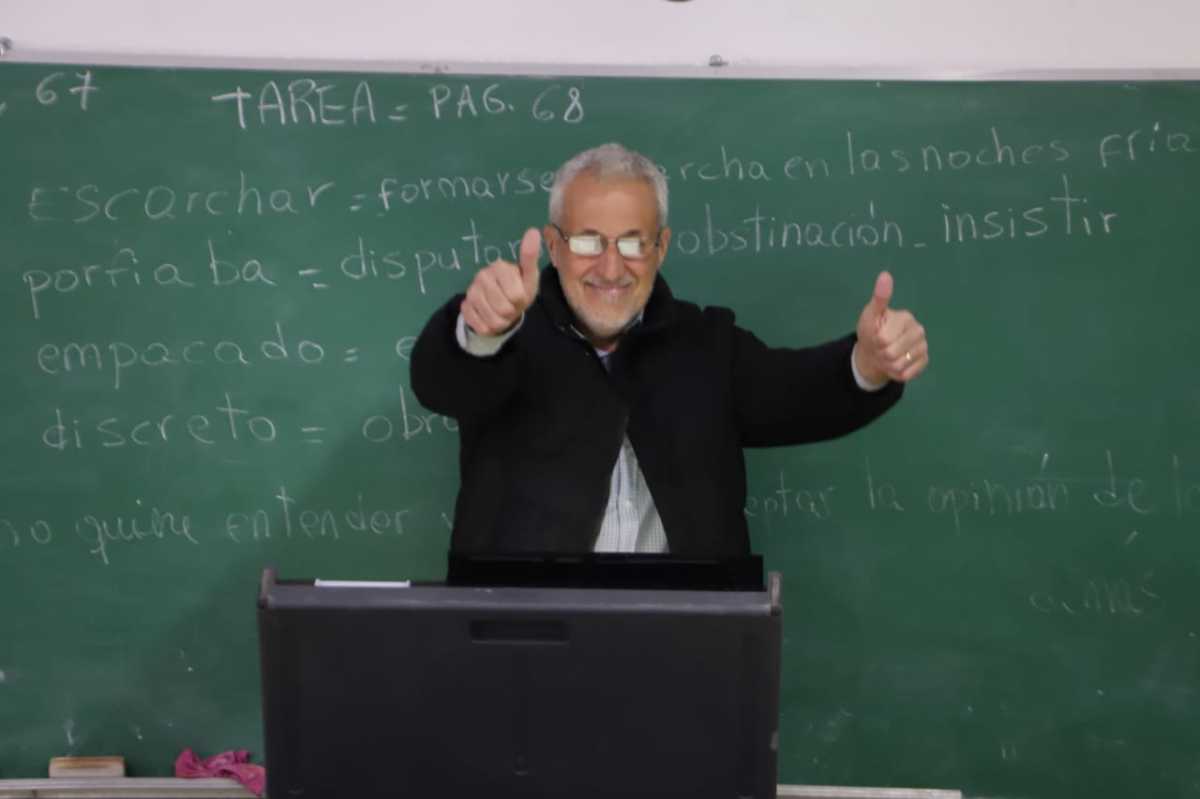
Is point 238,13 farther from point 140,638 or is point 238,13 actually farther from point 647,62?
point 140,638

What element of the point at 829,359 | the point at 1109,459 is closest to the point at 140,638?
the point at 829,359

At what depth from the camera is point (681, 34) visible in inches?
104

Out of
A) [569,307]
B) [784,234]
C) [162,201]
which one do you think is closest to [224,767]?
[162,201]

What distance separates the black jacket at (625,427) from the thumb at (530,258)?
68 centimetres

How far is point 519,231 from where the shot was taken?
2.66m

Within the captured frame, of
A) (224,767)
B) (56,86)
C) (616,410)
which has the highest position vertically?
(56,86)

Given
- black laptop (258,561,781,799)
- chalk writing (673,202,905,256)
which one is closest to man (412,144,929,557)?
chalk writing (673,202,905,256)

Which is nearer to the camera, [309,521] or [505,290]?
[505,290]

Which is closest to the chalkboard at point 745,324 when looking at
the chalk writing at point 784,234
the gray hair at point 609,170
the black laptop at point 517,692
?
the chalk writing at point 784,234

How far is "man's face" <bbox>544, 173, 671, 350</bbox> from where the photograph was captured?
2.17 m

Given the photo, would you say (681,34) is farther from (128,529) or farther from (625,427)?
(128,529)

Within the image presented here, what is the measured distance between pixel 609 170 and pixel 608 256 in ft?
0.49

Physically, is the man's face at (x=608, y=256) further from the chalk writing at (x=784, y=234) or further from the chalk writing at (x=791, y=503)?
the chalk writing at (x=791, y=503)

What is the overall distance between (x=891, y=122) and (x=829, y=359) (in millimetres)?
807
